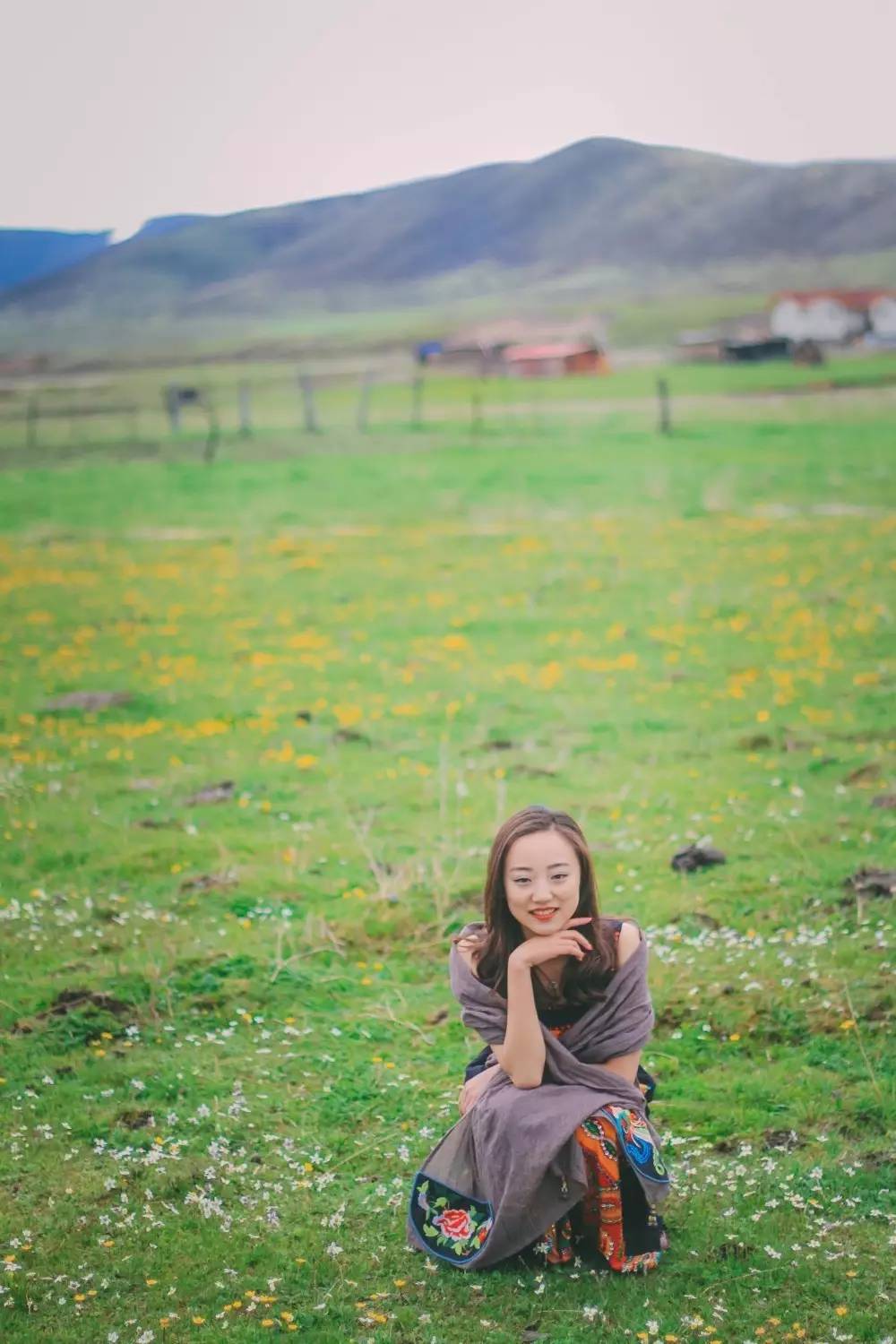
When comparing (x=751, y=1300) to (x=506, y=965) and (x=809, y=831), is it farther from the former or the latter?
(x=809, y=831)

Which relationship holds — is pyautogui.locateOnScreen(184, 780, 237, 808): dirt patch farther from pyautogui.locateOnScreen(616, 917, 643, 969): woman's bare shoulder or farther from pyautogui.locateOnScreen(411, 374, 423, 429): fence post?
pyautogui.locateOnScreen(411, 374, 423, 429): fence post

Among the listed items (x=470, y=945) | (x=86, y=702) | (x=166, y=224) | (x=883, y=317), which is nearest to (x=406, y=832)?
(x=86, y=702)

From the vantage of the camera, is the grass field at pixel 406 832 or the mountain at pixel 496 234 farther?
the mountain at pixel 496 234

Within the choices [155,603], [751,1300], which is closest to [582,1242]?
[751,1300]

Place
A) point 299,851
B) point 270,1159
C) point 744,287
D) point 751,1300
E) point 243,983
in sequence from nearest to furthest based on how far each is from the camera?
point 751,1300, point 270,1159, point 243,983, point 299,851, point 744,287

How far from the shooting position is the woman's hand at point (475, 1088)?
143 inches

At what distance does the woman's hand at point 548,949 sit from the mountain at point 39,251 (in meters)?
8.25

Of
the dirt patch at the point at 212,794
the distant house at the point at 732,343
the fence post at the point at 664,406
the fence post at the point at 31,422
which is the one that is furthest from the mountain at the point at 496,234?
the dirt patch at the point at 212,794

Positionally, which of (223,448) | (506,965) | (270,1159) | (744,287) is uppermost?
(744,287)

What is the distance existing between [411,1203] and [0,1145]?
1.38 m

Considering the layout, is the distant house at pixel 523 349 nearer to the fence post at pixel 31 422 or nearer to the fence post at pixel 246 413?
the fence post at pixel 246 413

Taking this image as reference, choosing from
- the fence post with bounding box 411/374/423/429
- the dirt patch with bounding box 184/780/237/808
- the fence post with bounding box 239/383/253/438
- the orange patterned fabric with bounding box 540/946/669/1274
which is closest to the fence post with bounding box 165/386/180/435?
the fence post with bounding box 239/383/253/438

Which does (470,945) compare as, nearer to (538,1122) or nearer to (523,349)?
(538,1122)

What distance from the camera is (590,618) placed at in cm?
1052
